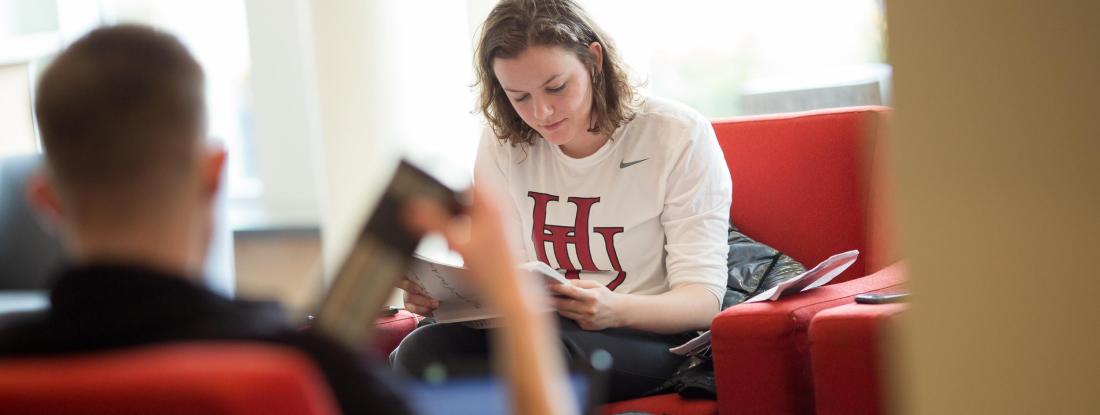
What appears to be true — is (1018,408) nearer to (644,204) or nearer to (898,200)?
(898,200)

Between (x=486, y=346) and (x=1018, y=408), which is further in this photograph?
(x=486, y=346)

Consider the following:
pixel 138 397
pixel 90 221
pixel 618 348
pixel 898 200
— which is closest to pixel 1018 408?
pixel 898 200

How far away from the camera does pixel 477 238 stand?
79 cm

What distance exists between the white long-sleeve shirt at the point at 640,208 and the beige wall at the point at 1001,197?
1.32 metres

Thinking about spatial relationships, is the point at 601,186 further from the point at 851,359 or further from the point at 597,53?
the point at 851,359

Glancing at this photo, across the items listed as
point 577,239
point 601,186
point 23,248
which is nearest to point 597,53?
point 601,186

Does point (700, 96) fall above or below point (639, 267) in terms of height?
above

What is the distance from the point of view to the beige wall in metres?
0.70

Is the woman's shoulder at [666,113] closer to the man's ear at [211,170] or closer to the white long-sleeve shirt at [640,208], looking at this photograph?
the white long-sleeve shirt at [640,208]

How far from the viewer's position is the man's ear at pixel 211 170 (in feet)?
2.79

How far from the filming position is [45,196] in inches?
33.3

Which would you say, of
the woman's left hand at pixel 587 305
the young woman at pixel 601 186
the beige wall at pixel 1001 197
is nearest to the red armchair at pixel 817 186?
the woman's left hand at pixel 587 305

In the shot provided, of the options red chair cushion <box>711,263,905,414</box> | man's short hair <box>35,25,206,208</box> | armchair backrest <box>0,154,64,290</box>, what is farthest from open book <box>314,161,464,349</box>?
armchair backrest <box>0,154,64,290</box>

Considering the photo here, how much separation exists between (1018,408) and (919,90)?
0.73ft
